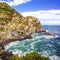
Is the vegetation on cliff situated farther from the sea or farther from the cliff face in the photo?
the cliff face

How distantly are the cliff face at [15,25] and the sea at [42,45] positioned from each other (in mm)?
302

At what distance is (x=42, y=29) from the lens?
31.8ft

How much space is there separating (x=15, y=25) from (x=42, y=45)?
1394mm

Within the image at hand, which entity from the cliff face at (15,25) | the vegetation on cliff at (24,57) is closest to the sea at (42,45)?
the vegetation on cliff at (24,57)

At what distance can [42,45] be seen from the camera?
9.38 m

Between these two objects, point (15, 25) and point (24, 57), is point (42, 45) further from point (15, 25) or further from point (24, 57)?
point (15, 25)

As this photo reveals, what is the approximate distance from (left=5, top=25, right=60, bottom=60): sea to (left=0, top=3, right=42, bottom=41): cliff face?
0.30 metres

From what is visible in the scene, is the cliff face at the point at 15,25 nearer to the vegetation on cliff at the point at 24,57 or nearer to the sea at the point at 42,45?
the sea at the point at 42,45

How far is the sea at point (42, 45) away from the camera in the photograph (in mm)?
9191

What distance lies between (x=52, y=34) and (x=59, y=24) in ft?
1.56

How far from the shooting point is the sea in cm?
919

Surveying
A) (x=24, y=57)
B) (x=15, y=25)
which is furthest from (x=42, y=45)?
(x=15, y=25)

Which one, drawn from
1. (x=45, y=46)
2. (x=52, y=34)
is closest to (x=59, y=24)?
(x=52, y=34)

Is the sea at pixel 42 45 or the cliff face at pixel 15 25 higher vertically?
the cliff face at pixel 15 25
